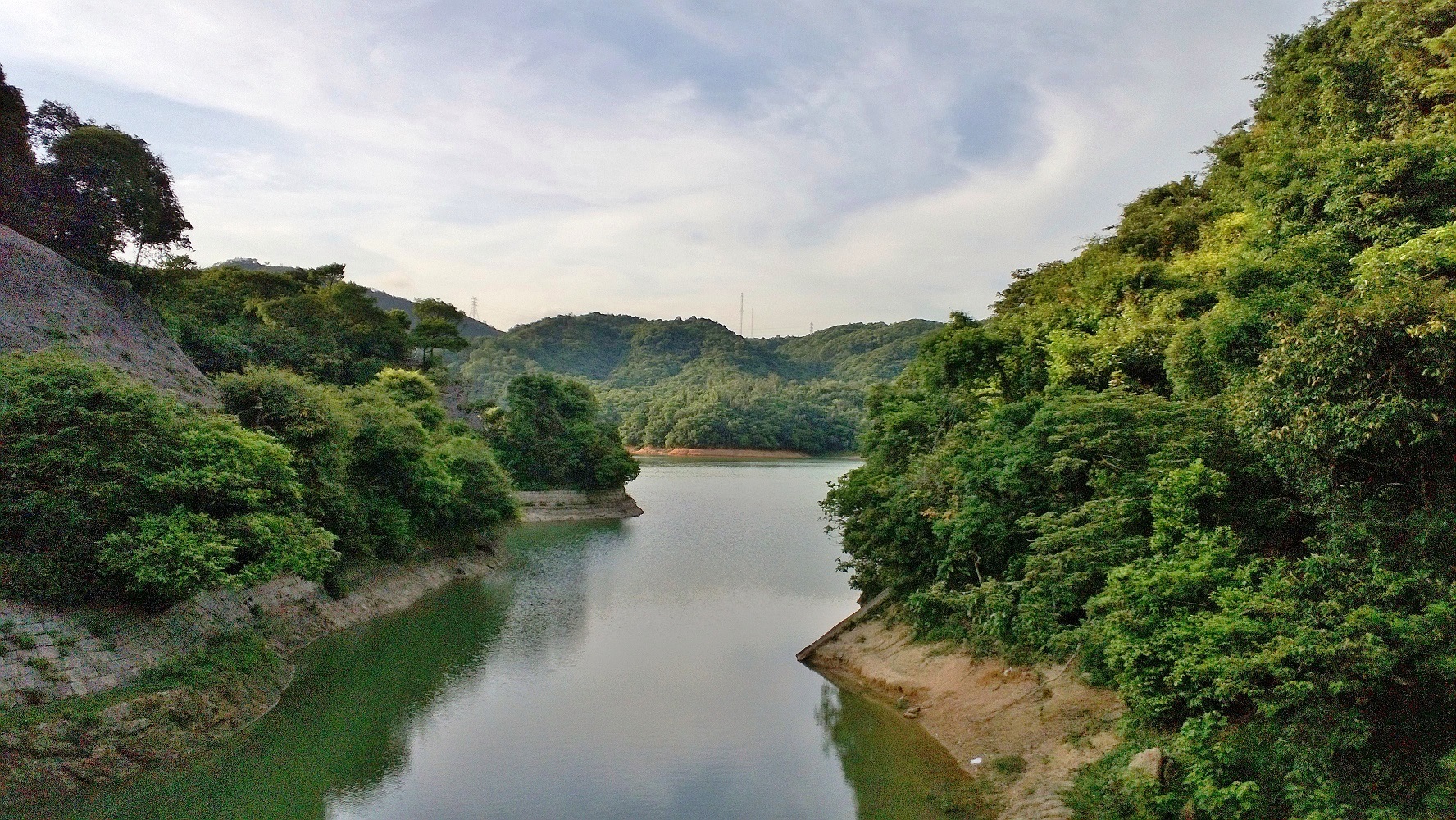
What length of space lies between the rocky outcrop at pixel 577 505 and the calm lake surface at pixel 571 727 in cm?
1900

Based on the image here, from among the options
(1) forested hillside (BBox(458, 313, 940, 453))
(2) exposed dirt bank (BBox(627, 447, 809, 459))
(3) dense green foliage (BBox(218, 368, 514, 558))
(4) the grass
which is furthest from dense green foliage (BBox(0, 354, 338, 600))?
(2) exposed dirt bank (BBox(627, 447, 809, 459))

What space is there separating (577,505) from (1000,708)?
38.1m

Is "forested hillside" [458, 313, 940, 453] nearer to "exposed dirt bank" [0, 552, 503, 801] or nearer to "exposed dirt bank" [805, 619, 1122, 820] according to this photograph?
"exposed dirt bank" [0, 552, 503, 801]

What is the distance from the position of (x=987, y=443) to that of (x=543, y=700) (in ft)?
33.2

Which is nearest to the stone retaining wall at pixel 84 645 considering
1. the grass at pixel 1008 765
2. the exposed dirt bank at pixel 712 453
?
the grass at pixel 1008 765

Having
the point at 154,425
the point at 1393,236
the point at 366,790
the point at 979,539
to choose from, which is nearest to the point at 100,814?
the point at 366,790

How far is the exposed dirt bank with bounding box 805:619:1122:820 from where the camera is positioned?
11.4 meters

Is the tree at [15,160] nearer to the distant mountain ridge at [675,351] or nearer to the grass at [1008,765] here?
the grass at [1008,765]

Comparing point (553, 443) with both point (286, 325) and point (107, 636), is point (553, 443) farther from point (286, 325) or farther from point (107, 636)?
point (107, 636)

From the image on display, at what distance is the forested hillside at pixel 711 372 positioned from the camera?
345ft

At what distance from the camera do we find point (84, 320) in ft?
65.5

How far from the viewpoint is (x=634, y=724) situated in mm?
15281

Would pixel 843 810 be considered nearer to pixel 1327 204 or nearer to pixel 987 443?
pixel 987 443

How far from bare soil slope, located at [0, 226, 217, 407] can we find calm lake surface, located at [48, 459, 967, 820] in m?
8.09
